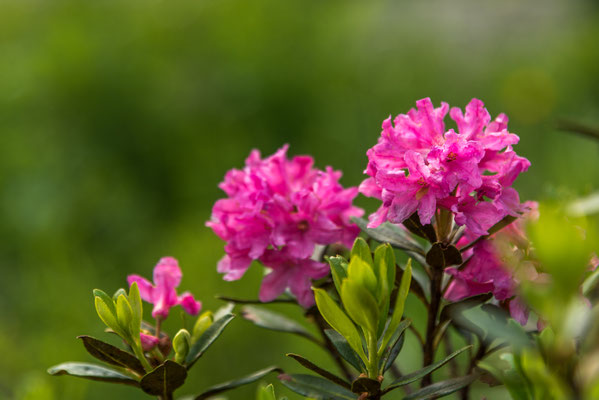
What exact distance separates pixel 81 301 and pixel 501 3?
9.47ft

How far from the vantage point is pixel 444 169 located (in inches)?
16.3

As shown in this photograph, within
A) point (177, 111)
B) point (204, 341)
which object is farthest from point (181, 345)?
point (177, 111)

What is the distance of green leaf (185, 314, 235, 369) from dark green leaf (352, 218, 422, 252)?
0.35 ft

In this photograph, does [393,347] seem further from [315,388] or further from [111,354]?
[111,354]

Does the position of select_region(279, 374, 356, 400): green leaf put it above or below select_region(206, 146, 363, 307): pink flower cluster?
below

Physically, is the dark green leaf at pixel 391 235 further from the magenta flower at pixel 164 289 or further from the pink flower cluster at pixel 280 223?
the magenta flower at pixel 164 289

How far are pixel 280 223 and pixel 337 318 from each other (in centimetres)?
13

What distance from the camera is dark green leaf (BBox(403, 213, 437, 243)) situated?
17.2 inches

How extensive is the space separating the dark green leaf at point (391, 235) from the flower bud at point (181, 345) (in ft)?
0.43

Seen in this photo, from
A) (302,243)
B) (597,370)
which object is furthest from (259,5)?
(597,370)

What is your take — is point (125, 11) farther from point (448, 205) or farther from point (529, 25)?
point (448, 205)

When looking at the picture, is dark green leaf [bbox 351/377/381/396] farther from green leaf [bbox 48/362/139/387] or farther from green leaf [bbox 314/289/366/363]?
green leaf [bbox 48/362/139/387]

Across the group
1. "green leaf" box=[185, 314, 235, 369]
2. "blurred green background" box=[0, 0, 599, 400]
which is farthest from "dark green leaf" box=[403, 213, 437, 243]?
"blurred green background" box=[0, 0, 599, 400]

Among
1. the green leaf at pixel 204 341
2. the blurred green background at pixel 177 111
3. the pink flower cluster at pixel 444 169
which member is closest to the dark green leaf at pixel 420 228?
the pink flower cluster at pixel 444 169
